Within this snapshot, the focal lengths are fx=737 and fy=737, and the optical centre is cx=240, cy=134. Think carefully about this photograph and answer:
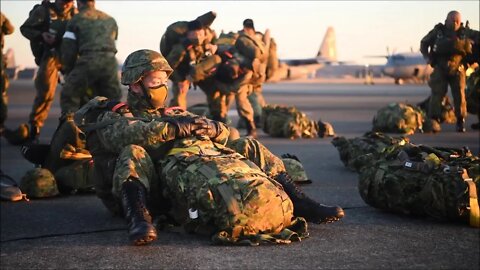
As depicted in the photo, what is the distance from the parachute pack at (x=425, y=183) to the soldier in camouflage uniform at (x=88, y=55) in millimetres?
4736

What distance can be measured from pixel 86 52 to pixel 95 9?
585mm

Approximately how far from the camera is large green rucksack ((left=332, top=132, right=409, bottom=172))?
737 cm

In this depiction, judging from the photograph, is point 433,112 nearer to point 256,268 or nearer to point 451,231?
point 451,231

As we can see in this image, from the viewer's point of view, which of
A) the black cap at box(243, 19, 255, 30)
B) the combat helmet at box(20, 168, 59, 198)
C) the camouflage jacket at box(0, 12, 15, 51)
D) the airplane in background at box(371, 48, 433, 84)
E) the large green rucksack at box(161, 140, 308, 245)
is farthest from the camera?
the airplane in background at box(371, 48, 433, 84)

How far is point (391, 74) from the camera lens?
59.4 metres

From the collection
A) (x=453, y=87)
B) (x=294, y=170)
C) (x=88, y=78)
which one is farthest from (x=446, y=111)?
(x=294, y=170)

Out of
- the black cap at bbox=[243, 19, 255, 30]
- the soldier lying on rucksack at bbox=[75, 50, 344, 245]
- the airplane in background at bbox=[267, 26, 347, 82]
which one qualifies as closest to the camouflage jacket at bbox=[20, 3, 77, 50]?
the black cap at bbox=[243, 19, 255, 30]

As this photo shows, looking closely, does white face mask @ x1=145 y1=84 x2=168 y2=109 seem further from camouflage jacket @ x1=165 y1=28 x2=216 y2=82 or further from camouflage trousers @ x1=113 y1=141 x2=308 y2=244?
camouflage jacket @ x1=165 y1=28 x2=216 y2=82

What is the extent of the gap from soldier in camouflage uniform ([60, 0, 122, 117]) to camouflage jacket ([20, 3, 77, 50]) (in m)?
0.66

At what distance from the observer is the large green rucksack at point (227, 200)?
14.7 feet

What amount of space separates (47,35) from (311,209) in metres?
6.30

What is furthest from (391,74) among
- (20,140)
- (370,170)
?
(370,170)

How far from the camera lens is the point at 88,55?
31.1ft

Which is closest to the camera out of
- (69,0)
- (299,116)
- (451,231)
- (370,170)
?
(451,231)
